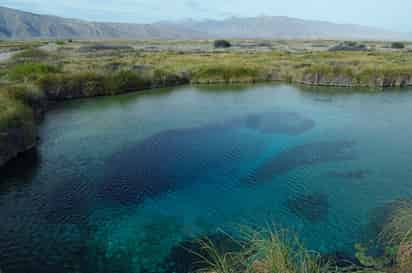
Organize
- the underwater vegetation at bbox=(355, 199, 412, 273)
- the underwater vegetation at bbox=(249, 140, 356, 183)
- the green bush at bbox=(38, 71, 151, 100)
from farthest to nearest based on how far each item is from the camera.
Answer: the green bush at bbox=(38, 71, 151, 100) → the underwater vegetation at bbox=(249, 140, 356, 183) → the underwater vegetation at bbox=(355, 199, 412, 273)

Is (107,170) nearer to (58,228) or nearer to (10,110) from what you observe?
(58,228)

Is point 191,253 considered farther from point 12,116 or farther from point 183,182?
point 12,116

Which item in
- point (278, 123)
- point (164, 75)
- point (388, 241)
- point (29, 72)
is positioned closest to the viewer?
point (388, 241)

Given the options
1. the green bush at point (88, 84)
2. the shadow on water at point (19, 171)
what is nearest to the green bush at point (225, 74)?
the green bush at point (88, 84)

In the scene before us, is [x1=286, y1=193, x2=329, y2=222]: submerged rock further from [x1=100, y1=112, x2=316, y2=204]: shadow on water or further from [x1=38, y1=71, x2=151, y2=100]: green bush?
[x1=38, y1=71, x2=151, y2=100]: green bush

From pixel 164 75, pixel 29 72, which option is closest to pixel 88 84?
pixel 29 72

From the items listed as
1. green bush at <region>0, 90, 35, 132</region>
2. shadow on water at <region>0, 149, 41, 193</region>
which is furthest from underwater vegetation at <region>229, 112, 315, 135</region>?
green bush at <region>0, 90, 35, 132</region>
